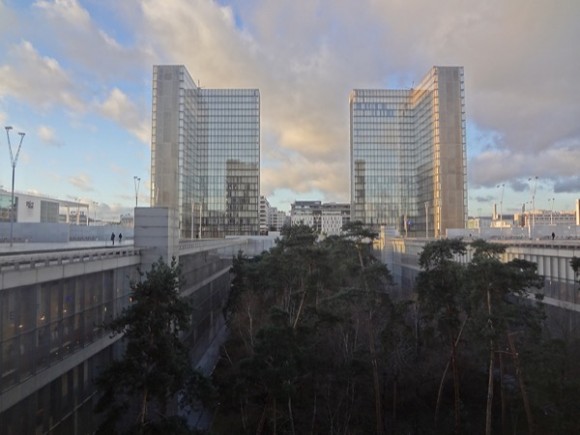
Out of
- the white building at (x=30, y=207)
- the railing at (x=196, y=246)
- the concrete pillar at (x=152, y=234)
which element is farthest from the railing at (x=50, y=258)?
the white building at (x=30, y=207)

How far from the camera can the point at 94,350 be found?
19.2 metres

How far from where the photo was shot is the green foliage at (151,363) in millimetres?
13781

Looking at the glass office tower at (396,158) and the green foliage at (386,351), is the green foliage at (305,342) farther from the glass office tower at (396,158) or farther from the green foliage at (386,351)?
the glass office tower at (396,158)

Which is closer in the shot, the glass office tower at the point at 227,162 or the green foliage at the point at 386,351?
the green foliage at the point at 386,351

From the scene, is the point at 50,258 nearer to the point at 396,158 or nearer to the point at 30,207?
the point at 30,207

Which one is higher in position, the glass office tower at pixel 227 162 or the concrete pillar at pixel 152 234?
the glass office tower at pixel 227 162

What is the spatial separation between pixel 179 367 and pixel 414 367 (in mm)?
21463

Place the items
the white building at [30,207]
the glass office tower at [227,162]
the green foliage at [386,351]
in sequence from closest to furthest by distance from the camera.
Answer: the green foliage at [386,351] < the white building at [30,207] < the glass office tower at [227,162]

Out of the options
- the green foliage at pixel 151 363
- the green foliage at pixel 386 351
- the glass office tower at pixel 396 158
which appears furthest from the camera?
the glass office tower at pixel 396 158

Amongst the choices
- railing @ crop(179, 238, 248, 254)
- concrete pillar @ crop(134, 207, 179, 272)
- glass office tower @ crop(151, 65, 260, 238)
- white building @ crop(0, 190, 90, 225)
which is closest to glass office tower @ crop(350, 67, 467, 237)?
glass office tower @ crop(151, 65, 260, 238)

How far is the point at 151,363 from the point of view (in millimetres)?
14352

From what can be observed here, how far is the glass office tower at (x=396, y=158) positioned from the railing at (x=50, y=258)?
11171 centimetres

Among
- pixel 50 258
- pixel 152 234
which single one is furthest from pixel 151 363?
pixel 152 234

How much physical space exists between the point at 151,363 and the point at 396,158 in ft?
456
